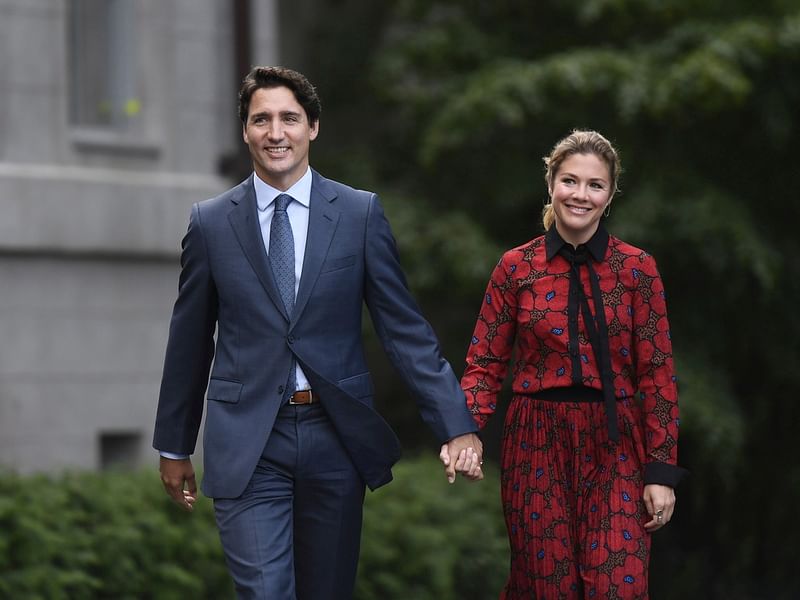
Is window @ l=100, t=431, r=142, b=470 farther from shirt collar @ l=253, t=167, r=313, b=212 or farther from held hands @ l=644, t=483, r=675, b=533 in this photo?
held hands @ l=644, t=483, r=675, b=533

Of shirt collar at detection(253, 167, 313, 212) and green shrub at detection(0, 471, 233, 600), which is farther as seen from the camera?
green shrub at detection(0, 471, 233, 600)

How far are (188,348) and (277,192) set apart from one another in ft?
1.95

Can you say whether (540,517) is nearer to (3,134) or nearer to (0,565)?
(0,565)

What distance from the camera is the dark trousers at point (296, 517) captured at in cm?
559

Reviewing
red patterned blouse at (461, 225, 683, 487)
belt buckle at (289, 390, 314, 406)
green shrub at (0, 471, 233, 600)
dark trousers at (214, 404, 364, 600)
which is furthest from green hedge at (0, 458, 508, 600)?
red patterned blouse at (461, 225, 683, 487)

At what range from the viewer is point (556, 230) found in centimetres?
596

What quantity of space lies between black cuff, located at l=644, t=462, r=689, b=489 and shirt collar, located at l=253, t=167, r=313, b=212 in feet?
4.70

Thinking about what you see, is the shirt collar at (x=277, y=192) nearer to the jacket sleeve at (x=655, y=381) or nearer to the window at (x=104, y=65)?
→ the jacket sleeve at (x=655, y=381)

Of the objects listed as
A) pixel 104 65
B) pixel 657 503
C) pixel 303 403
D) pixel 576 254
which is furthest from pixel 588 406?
pixel 104 65

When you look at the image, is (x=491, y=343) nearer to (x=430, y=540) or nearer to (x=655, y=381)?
(x=655, y=381)

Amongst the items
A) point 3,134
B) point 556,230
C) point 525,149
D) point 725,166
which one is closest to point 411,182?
point 525,149

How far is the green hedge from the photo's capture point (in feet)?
25.9

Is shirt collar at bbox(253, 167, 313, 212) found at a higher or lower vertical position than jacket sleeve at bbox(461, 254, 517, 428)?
higher

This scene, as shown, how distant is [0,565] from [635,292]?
3.37m
